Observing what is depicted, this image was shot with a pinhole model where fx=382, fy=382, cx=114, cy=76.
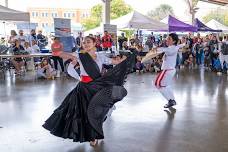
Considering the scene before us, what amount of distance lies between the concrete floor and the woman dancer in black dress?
0.95 feet

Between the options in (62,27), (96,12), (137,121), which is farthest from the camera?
(96,12)

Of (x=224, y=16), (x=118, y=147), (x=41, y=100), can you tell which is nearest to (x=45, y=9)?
(x=224, y=16)

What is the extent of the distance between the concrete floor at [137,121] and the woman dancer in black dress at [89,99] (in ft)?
0.95

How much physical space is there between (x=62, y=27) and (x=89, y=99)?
10.7 metres

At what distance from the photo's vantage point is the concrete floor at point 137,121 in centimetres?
518

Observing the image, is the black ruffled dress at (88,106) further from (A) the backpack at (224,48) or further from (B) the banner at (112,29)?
(B) the banner at (112,29)

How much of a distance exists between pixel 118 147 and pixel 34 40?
11.9 metres

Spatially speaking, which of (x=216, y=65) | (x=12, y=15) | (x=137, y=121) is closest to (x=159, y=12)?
(x=216, y=65)

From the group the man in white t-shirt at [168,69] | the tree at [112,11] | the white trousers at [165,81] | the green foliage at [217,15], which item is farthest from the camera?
the green foliage at [217,15]

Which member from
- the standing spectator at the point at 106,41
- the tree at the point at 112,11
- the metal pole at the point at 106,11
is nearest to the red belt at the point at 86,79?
the standing spectator at the point at 106,41

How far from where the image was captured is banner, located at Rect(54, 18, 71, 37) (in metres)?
15.1

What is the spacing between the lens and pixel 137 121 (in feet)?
21.8

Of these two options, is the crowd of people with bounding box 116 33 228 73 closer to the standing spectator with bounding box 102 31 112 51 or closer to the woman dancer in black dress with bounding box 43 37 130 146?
the standing spectator with bounding box 102 31 112 51

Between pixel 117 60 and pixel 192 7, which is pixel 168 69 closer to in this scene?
pixel 117 60
